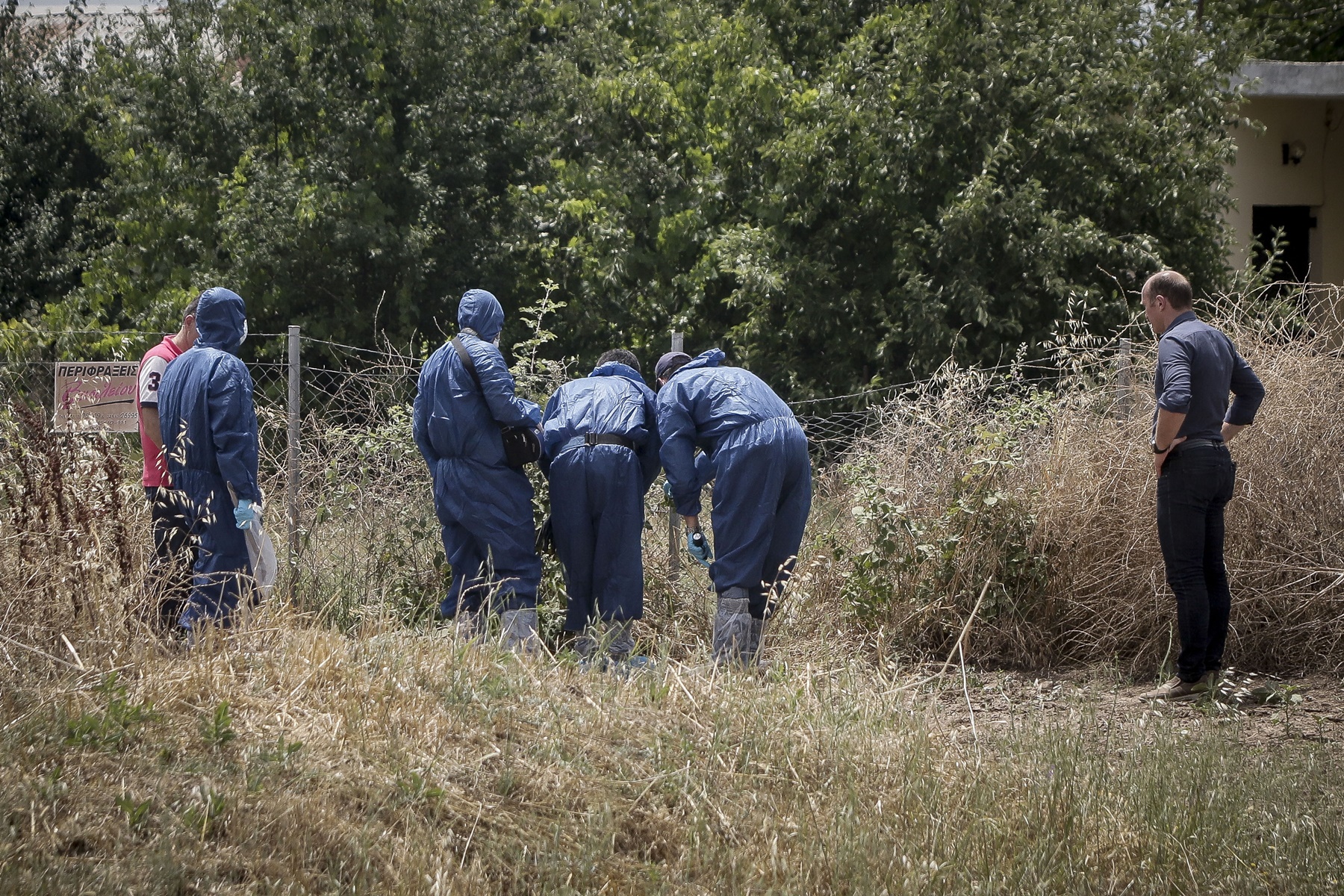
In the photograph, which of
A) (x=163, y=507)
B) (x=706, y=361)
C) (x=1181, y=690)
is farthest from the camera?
(x=706, y=361)

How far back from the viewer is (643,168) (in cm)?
1421

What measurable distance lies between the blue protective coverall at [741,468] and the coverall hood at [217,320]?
1.88 metres

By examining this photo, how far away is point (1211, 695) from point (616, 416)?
269 cm

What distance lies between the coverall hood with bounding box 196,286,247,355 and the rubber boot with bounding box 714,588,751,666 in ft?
7.76

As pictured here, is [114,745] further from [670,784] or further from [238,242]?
[238,242]

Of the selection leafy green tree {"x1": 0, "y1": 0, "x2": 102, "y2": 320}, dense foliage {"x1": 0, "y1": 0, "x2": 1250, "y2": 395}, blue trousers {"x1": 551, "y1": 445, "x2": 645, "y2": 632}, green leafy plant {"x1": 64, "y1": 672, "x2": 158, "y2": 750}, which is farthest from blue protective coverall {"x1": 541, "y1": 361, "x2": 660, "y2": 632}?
leafy green tree {"x1": 0, "y1": 0, "x2": 102, "y2": 320}

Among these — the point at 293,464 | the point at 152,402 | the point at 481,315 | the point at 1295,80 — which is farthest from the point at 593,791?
the point at 1295,80

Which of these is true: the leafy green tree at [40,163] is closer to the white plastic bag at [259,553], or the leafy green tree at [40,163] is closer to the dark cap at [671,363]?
the white plastic bag at [259,553]

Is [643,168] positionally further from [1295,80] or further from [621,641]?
[621,641]

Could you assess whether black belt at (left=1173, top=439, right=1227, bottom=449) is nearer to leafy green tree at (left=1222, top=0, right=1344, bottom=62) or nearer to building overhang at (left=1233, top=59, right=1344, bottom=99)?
building overhang at (left=1233, top=59, right=1344, bottom=99)

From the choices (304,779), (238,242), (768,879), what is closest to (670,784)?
(768,879)

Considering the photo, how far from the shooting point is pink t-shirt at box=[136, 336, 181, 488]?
5.37 metres

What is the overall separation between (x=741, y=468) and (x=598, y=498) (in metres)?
0.67

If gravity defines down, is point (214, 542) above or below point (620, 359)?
below
